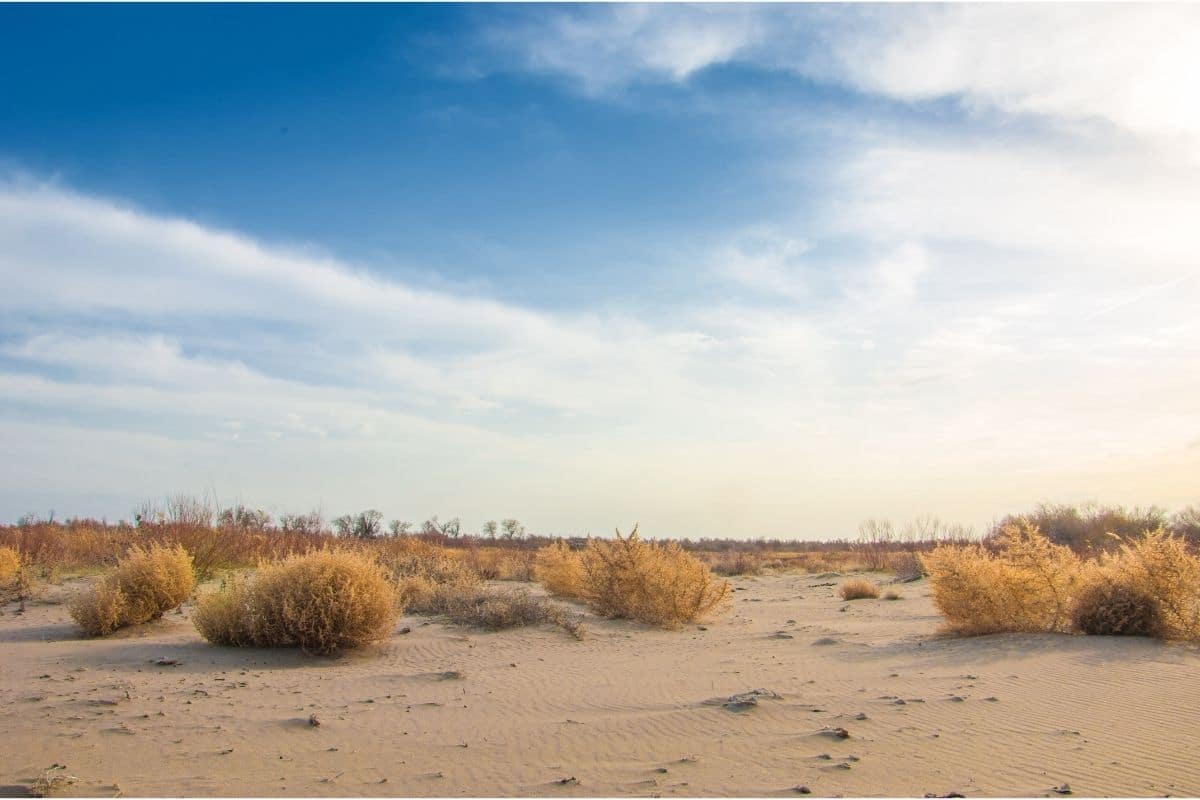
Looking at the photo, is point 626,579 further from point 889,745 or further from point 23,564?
point 23,564

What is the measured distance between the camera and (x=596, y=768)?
20.6ft

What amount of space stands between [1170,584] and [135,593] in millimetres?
14024

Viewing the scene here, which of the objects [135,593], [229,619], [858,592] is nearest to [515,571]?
[858,592]

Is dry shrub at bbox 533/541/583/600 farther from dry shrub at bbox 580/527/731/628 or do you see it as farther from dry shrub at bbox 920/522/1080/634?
dry shrub at bbox 920/522/1080/634

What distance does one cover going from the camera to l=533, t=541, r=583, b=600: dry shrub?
17531 mm

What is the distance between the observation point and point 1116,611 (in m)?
11.0

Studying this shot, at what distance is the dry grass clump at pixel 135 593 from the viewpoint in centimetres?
1176

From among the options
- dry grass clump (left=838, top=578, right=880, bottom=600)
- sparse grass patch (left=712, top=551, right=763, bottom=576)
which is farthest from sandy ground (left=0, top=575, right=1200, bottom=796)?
sparse grass patch (left=712, top=551, right=763, bottom=576)

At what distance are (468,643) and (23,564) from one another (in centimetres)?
1105

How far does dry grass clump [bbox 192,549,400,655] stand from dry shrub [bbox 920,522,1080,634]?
312 inches

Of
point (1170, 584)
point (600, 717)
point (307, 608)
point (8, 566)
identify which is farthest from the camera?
point (8, 566)

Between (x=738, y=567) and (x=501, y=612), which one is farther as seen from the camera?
(x=738, y=567)

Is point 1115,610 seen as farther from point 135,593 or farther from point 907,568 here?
point 907,568

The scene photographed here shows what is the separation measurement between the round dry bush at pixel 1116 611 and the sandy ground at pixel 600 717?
433 mm
